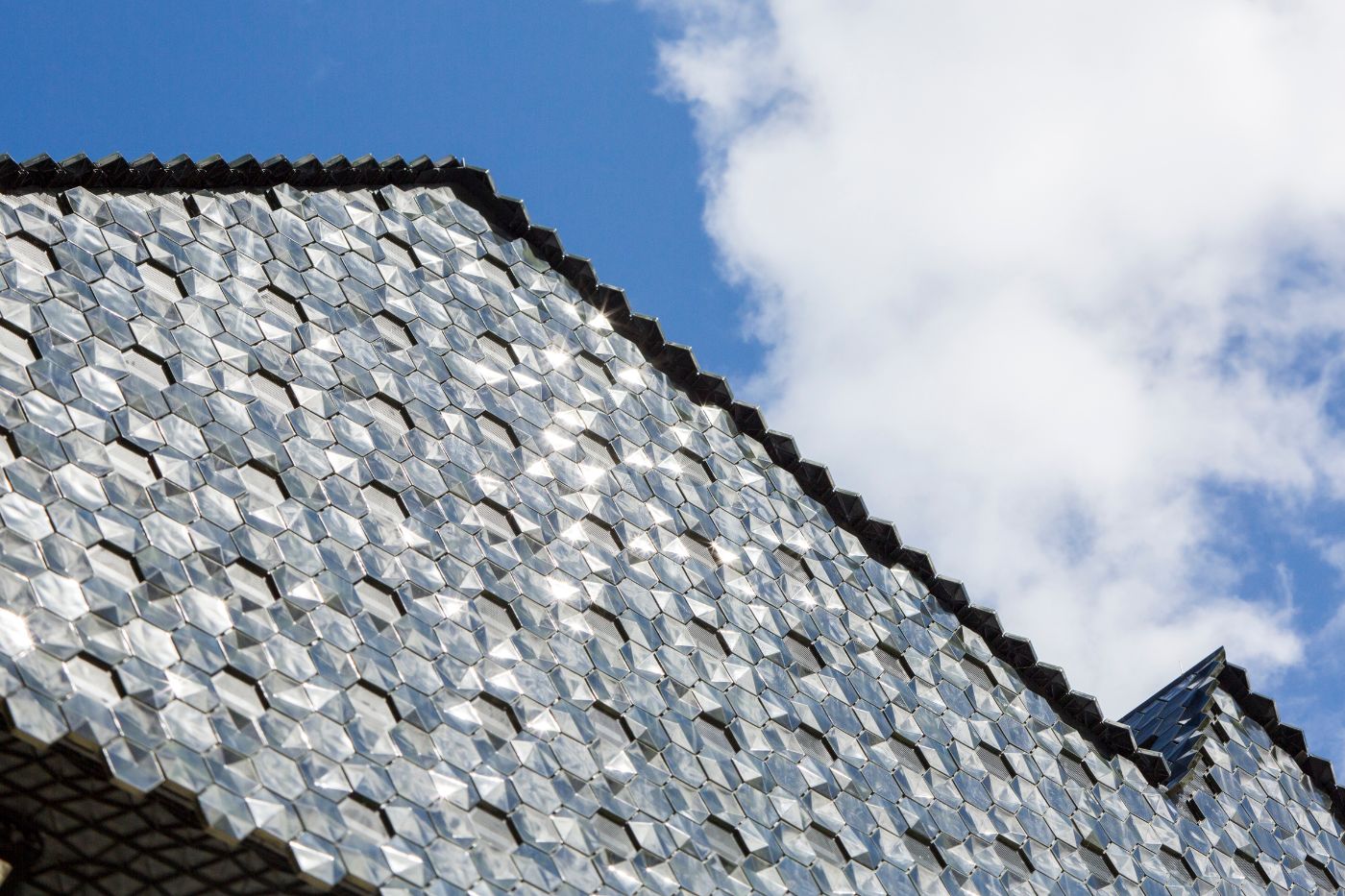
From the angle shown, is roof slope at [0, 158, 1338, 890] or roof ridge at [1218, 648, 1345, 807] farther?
roof ridge at [1218, 648, 1345, 807]

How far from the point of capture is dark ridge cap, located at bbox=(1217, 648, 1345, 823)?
41.9m

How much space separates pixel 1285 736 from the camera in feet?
138

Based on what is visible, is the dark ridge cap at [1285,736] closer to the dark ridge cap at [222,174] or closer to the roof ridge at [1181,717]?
the roof ridge at [1181,717]

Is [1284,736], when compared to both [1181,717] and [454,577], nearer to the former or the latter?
[1181,717]

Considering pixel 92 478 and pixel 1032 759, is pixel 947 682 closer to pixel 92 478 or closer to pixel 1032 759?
pixel 1032 759

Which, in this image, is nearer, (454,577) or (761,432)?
(454,577)

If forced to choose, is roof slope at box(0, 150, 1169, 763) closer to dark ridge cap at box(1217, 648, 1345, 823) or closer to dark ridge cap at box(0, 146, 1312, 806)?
dark ridge cap at box(0, 146, 1312, 806)

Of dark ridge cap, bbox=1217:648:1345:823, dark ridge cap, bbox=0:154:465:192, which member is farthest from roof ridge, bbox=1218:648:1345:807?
dark ridge cap, bbox=0:154:465:192

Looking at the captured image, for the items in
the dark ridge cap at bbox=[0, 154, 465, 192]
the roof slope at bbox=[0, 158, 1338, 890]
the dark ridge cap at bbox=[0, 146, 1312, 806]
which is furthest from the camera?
the dark ridge cap at bbox=[0, 146, 1312, 806]

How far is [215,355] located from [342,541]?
4.08 meters

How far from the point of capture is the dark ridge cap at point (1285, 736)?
4191 centimetres

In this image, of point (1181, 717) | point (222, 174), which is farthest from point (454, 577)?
point (1181, 717)

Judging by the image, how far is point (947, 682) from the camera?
124ft

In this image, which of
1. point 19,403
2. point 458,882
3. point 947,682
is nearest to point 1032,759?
point 947,682
